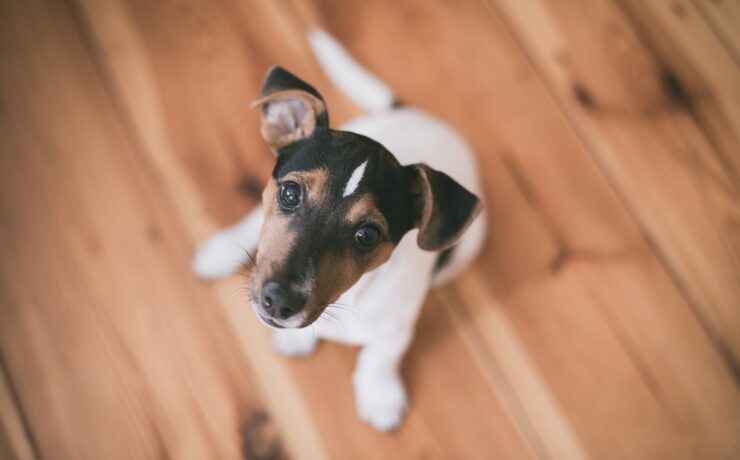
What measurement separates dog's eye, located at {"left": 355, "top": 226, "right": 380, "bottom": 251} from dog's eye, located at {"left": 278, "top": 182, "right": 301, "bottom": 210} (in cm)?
20

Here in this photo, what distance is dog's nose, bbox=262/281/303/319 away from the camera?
4.66 ft

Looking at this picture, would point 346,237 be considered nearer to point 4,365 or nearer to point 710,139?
point 4,365

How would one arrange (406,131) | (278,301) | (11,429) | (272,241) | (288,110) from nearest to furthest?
(278,301), (272,241), (288,110), (406,131), (11,429)

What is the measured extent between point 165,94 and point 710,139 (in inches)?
105

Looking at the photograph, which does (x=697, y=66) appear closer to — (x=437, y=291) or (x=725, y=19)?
(x=725, y=19)

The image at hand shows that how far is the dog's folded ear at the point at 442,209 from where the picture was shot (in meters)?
1.59

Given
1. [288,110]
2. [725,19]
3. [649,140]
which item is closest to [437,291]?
[288,110]

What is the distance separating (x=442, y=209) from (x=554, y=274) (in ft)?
3.74

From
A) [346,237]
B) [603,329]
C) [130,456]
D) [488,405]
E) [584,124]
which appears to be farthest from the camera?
[584,124]

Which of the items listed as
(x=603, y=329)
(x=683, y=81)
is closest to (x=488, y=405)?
(x=603, y=329)

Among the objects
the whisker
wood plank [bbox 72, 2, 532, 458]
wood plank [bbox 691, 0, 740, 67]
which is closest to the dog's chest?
the whisker

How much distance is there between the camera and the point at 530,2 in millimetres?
2799

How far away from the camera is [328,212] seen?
1.54 m

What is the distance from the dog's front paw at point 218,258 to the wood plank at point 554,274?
101cm
